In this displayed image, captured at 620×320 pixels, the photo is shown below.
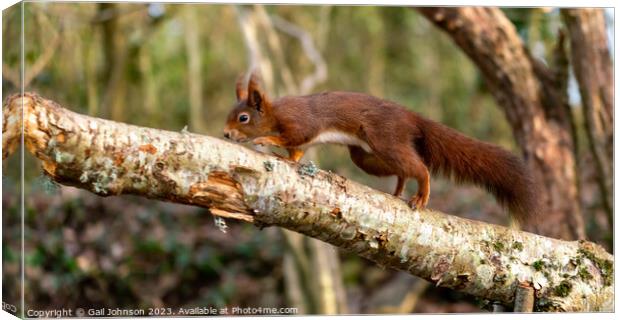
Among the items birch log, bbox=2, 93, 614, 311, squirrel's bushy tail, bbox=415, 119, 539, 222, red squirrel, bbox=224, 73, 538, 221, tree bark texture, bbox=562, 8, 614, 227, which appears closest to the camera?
birch log, bbox=2, 93, 614, 311

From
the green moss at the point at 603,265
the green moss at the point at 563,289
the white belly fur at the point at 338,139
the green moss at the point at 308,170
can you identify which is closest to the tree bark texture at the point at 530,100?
the green moss at the point at 603,265

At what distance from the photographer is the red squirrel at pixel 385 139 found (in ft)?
12.6

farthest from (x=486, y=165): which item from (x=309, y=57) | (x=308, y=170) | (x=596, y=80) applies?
(x=309, y=57)

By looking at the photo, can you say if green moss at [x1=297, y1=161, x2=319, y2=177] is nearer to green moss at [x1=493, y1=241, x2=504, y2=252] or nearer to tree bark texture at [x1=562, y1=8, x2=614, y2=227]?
green moss at [x1=493, y1=241, x2=504, y2=252]

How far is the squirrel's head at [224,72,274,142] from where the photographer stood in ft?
13.3

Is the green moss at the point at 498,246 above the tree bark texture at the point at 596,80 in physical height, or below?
below

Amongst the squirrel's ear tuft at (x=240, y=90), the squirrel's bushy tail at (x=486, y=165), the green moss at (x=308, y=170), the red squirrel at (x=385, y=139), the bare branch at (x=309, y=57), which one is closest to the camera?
the green moss at (x=308, y=170)

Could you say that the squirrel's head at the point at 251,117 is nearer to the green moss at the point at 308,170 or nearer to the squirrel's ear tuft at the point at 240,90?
the squirrel's ear tuft at the point at 240,90

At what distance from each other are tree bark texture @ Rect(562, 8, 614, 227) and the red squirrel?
1883mm

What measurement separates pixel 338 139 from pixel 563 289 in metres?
1.30

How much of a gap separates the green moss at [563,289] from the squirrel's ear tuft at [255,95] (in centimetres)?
169

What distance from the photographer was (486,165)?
397 centimetres

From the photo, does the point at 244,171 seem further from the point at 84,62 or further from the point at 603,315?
the point at 84,62

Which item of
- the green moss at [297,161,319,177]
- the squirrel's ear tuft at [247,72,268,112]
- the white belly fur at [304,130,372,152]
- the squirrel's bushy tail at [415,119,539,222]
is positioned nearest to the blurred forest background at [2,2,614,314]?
the squirrel's ear tuft at [247,72,268,112]
